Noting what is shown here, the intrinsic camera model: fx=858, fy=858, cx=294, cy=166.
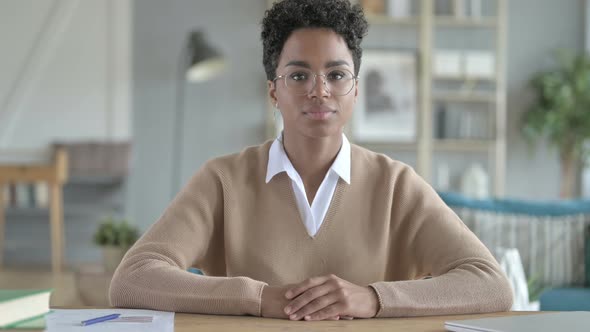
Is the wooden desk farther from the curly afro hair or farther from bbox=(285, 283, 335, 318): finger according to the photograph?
the curly afro hair

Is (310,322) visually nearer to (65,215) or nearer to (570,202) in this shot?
(570,202)

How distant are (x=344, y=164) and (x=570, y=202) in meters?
2.34

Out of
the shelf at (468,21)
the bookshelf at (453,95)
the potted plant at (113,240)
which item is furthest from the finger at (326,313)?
the shelf at (468,21)

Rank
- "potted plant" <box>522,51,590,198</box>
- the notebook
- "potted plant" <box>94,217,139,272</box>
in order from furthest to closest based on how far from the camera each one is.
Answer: "potted plant" <box>522,51,590,198</box>
"potted plant" <box>94,217,139,272</box>
the notebook

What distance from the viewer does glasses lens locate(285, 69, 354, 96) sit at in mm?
1635

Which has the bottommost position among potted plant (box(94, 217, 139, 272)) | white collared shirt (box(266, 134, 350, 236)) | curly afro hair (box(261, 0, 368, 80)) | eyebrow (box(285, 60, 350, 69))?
potted plant (box(94, 217, 139, 272))

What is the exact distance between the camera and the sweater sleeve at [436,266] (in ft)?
4.70

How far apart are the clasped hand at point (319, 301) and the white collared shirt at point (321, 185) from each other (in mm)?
305

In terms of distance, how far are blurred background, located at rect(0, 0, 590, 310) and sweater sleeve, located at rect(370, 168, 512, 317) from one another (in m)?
4.91

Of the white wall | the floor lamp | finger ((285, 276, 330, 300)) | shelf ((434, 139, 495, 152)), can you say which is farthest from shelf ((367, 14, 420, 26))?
finger ((285, 276, 330, 300))

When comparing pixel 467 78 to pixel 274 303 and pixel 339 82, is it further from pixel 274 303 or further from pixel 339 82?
pixel 274 303

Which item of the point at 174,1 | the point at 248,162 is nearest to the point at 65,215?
the point at 174,1

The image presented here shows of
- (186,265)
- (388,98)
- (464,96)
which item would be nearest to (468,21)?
(464,96)

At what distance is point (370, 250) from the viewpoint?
5.66 ft
